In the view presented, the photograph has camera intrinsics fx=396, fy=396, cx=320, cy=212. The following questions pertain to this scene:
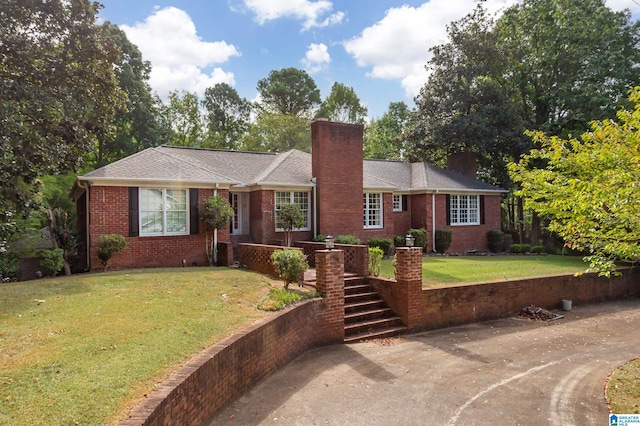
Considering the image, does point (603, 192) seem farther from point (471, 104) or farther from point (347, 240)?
point (471, 104)

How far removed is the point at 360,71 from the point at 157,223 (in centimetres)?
2064

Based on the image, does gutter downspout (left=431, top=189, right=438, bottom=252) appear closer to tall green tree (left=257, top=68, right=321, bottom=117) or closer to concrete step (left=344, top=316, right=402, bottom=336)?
concrete step (left=344, top=316, right=402, bottom=336)

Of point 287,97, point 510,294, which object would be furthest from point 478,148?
point 287,97

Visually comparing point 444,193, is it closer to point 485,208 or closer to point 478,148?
point 485,208

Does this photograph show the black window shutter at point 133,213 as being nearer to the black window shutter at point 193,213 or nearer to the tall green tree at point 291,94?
the black window shutter at point 193,213

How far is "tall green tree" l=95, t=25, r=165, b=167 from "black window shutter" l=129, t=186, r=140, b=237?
17.1 m

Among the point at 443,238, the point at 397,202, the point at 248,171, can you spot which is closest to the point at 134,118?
the point at 248,171

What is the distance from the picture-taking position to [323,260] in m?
9.37

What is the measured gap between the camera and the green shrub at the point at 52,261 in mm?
12094

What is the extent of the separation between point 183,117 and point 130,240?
25751 mm

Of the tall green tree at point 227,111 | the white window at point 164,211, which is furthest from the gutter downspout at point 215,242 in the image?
the tall green tree at point 227,111

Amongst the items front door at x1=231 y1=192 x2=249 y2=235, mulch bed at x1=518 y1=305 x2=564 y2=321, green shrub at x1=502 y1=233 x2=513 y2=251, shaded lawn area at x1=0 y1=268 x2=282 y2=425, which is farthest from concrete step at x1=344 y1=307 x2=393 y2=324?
green shrub at x1=502 y1=233 x2=513 y2=251

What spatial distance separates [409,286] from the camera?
10.4 meters

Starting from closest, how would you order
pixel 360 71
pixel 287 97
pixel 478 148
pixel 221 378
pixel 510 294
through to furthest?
pixel 221 378, pixel 510 294, pixel 478 148, pixel 360 71, pixel 287 97
